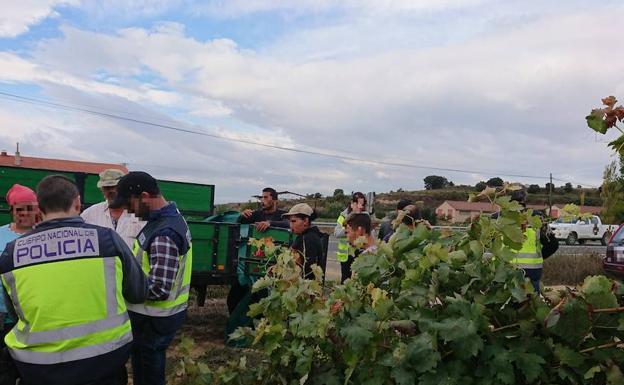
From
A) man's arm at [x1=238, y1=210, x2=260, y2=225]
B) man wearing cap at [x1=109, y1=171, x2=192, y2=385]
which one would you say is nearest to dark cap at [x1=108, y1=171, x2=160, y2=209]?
man wearing cap at [x1=109, y1=171, x2=192, y2=385]

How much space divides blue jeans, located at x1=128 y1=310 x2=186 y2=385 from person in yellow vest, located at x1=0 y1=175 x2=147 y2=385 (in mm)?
636

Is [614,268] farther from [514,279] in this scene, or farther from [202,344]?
[514,279]

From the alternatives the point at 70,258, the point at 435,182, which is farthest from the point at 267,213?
the point at 435,182

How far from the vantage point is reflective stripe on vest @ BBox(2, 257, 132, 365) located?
2.22 metres

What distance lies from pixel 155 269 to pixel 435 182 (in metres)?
89.2

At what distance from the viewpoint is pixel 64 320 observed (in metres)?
2.23

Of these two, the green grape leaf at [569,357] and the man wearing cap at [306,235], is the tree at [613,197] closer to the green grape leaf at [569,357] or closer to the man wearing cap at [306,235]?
the green grape leaf at [569,357]

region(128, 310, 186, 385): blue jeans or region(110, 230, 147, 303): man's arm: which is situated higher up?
region(110, 230, 147, 303): man's arm

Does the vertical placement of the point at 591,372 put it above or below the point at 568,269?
above

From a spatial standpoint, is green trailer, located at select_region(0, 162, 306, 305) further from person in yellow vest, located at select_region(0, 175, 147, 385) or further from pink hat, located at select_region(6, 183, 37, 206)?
person in yellow vest, located at select_region(0, 175, 147, 385)

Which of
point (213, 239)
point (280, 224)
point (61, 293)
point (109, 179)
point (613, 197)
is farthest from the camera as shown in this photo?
point (613, 197)

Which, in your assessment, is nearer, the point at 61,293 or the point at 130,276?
the point at 61,293

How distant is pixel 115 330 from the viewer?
2396 millimetres

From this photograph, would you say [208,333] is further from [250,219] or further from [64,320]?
[64,320]
